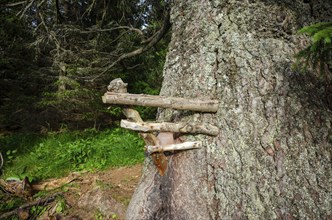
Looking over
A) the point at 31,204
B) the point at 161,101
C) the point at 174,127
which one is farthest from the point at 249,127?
the point at 31,204

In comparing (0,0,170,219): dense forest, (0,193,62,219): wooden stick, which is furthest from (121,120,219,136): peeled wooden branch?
(0,0,170,219): dense forest

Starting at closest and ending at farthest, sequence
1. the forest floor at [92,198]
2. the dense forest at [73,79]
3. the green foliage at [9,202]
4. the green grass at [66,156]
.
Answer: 1. the forest floor at [92,198]
2. the green foliage at [9,202]
3. the green grass at [66,156]
4. the dense forest at [73,79]

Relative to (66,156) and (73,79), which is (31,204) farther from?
(73,79)

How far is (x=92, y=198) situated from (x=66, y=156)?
94.1 inches

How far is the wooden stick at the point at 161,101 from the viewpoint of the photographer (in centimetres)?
166

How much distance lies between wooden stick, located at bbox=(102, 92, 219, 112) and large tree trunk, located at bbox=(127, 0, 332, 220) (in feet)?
0.34

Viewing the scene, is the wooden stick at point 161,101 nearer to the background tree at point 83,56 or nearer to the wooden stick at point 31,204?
the wooden stick at point 31,204

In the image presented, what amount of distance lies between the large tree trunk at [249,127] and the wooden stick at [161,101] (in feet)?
0.34

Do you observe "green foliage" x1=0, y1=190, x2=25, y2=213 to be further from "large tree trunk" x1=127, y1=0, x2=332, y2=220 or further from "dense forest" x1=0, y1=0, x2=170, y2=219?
"large tree trunk" x1=127, y1=0, x2=332, y2=220

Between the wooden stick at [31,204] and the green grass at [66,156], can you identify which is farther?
the green grass at [66,156]

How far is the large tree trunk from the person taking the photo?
171 cm

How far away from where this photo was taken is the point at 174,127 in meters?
1.84

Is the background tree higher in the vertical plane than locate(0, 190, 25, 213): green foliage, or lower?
higher

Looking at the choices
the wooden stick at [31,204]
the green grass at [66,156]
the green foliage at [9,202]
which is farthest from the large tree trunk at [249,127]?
the green grass at [66,156]
